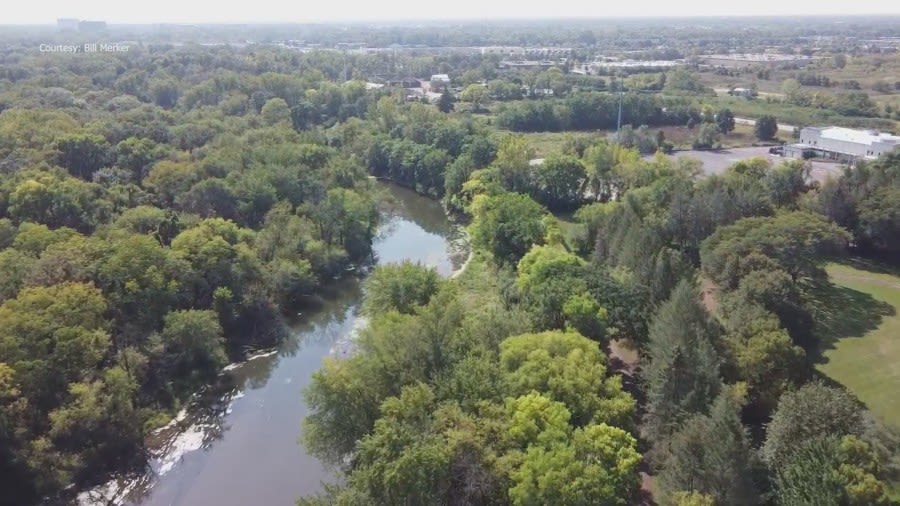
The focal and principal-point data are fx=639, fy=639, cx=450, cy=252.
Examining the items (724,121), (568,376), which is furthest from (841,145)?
(568,376)

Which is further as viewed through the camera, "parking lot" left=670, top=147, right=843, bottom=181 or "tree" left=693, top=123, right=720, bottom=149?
"tree" left=693, top=123, right=720, bottom=149

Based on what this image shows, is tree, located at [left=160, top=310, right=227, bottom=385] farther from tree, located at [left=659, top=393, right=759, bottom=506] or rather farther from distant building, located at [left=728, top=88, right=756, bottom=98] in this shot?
distant building, located at [left=728, top=88, right=756, bottom=98]

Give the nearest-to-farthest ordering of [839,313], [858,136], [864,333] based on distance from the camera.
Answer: [864,333]
[839,313]
[858,136]

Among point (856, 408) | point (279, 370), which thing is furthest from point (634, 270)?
point (279, 370)

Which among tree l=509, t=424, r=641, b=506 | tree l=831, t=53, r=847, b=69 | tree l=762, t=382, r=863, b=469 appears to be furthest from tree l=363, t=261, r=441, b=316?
tree l=831, t=53, r=847, b=69

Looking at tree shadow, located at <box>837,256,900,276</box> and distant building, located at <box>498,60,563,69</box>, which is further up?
distant building, located at <box>498,60,563,69</box>

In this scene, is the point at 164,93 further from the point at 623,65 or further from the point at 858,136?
the point at 623,65
